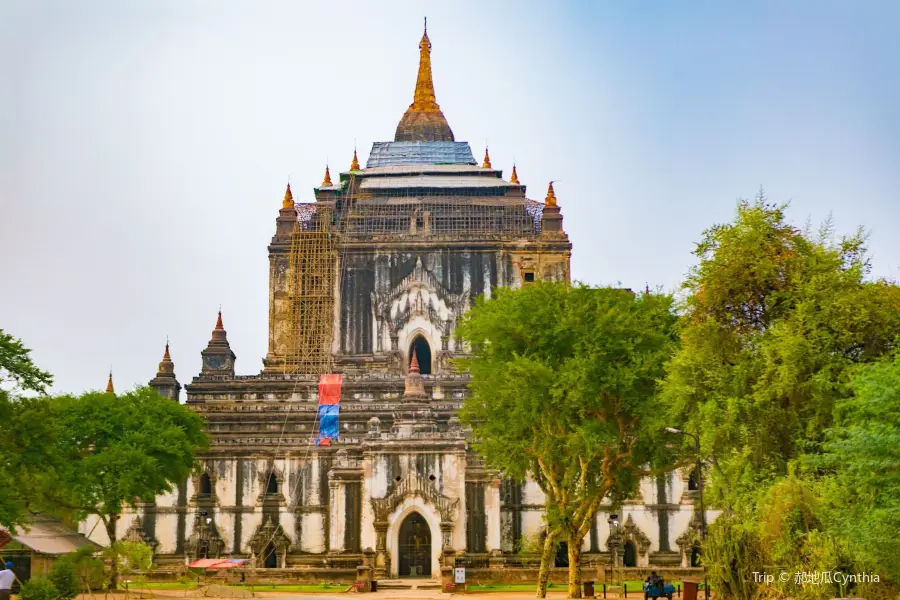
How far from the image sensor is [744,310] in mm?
41438

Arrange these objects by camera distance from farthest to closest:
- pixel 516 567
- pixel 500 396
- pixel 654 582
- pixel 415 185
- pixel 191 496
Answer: pixel 415 185 < pixel 191 496 < pixel 516 567 < pixel 500 396 < pixel 654 582

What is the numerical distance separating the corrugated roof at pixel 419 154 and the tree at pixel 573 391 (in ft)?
131

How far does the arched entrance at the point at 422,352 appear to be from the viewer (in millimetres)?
78938

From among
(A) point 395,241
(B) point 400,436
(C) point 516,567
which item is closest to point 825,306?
(C) point 516,567

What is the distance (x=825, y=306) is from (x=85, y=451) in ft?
110

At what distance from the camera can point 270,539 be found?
214 feet

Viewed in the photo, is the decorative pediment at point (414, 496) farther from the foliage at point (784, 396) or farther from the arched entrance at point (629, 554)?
the foliage at point (784, 396)

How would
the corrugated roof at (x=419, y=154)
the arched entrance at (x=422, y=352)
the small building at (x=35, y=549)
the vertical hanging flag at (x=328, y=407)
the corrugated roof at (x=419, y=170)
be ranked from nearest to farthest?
the small building at (x=35, y=549) → the vertical hanging flag at (x=328, y=407) → the arched entrance at (x=422, y=352) → the corrugated roof at (x=419, y=170) → the corrugated roof at (x=419, y=154)

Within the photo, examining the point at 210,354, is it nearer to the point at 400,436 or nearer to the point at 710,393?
the point at 400,436

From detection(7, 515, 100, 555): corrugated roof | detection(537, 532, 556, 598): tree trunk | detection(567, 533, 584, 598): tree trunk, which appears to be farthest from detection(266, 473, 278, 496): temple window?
detection(567, 533, 584, 598): tree trunk

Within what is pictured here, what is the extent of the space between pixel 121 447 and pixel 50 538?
460 centimetres

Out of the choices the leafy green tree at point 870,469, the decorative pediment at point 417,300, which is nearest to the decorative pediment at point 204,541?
the decorative pediment at point 417,300

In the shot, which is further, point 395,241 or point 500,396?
point 395,241

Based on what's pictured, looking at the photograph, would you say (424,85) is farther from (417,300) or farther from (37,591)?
(37,591)
